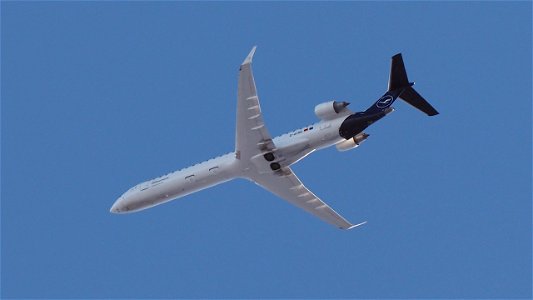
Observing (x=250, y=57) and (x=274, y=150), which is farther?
(x=274, y=150)

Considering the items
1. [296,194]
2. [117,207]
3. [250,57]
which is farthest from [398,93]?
[117,207]

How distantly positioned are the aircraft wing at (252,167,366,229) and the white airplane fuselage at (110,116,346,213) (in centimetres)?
103

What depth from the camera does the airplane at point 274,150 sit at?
175ft

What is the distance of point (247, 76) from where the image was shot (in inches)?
2010

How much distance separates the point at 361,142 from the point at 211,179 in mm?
9187

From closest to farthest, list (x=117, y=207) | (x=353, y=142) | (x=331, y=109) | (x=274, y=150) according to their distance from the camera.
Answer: (x=331, y=109)
(x=274, y=150)
(x=353, y=142)
(x=117, y=207)

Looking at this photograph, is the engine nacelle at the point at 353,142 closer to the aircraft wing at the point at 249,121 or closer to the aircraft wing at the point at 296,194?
the aircraft wing at the point at 296,194

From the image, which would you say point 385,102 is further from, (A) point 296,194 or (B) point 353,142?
(A) point 296,194

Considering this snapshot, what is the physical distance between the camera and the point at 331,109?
53.6 meters

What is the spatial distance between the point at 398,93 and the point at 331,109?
3.69 meters

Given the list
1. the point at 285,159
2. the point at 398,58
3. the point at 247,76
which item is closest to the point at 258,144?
the point at 285,159

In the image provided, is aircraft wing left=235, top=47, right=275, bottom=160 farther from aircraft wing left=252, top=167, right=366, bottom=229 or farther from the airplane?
aircraft wing left=252, top=167, right=366, bottom=229

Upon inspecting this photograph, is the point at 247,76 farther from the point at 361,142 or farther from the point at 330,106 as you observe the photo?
the point at 361,142

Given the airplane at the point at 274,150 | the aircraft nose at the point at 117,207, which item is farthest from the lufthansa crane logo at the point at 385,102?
the aircraft nose at the point at 117,207
